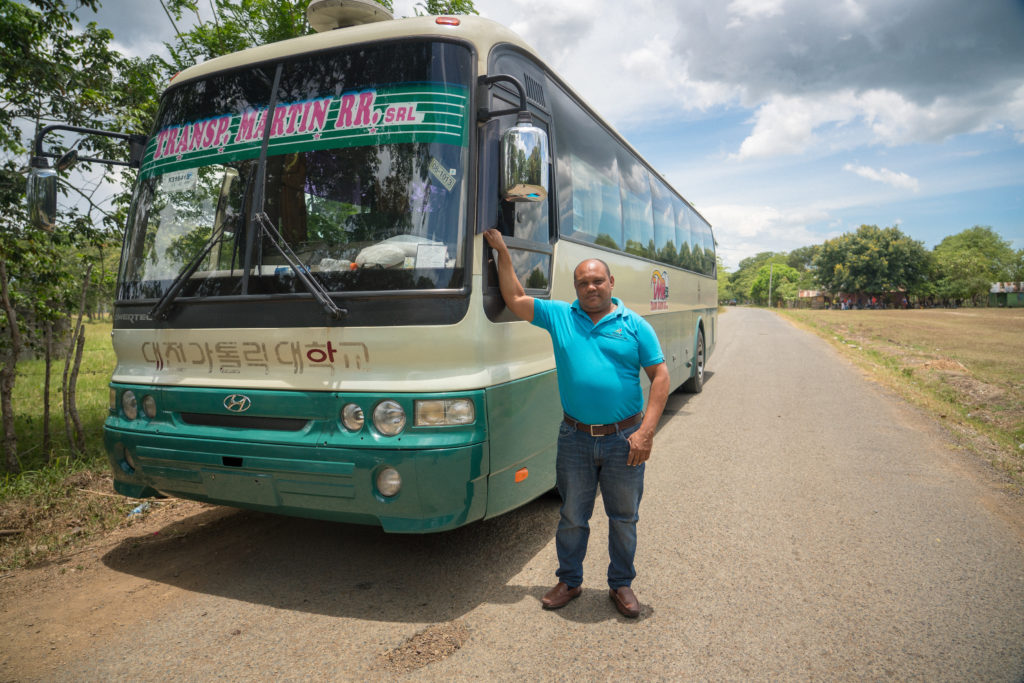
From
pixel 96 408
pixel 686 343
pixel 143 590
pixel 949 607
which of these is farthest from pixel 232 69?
pixel 96 408

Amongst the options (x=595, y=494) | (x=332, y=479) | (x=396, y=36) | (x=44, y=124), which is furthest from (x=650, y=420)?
(x=44, y=124)

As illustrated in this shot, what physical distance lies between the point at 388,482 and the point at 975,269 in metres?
96.3

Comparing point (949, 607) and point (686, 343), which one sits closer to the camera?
point (949, 607)

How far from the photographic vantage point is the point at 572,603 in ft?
11.2

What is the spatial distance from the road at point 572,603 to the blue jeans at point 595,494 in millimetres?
234

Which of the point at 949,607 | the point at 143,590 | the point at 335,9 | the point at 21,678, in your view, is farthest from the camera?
the point at 335,9

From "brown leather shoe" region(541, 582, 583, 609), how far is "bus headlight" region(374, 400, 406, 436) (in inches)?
49.2

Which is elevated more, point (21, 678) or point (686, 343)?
point (686, 343)

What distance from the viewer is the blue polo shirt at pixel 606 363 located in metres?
3.21

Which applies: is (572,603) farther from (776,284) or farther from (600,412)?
(776,284)

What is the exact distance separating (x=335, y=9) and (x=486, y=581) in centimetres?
384

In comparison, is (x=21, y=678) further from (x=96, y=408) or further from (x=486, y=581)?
(x=96, y=408)

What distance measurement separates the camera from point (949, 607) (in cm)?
333

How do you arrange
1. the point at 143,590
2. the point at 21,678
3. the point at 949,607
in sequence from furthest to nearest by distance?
1. the point at 143,590
2. the point at 949,607
3. the point at 21,678
